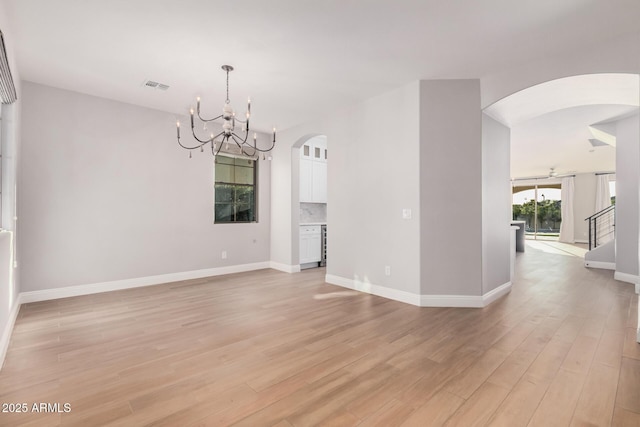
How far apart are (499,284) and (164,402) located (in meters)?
4.04

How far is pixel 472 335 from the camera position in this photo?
9.40 ft

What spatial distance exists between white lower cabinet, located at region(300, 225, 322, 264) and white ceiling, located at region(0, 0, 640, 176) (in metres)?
2.85

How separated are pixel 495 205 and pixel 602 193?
9.70 meters

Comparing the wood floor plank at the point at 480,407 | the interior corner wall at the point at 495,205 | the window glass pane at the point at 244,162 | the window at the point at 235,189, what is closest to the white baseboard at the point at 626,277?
the interior corner wall at the point at 495,205

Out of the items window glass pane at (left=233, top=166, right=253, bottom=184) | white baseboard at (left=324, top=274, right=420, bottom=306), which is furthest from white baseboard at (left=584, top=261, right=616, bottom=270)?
window glass pane at (left=233, top=166, right=253, bottom=184)

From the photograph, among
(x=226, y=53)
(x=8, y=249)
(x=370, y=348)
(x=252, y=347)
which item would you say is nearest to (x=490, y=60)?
(x=226, y=53)

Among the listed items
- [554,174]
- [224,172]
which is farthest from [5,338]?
[554,174]

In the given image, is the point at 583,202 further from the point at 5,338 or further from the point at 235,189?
the point at 5,338

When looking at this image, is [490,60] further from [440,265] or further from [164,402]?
[164,402]

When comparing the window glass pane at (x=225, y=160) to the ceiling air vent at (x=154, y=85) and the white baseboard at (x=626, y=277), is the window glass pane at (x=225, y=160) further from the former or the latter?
the white baseboard at (x=626, y=277)

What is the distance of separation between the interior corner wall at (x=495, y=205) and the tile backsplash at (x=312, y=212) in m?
3.81

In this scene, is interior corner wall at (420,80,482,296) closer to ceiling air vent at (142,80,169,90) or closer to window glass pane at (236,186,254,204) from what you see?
ceiling air vent at (142,80,169,90)

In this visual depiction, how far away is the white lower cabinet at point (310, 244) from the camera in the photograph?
20.1 feet

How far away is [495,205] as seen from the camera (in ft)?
13.5
